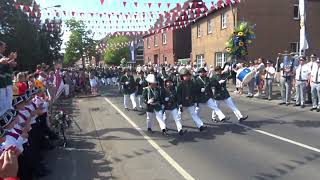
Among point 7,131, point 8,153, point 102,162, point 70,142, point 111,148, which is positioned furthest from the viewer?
point 70,142

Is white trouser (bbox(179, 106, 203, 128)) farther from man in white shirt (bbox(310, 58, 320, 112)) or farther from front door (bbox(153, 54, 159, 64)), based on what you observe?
front door (bbox(153, 54, 159, 64))

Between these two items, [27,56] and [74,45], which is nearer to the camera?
[27,56]

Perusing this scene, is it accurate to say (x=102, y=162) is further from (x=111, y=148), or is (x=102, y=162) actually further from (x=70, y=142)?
(x=70, y=142)

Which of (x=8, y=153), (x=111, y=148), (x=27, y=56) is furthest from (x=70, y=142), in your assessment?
(x=27, y=56)

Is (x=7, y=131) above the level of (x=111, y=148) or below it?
above

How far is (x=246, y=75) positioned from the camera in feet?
73.5

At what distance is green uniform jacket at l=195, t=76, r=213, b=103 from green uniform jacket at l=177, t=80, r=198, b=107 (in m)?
0.43

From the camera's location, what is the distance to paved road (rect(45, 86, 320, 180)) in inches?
353

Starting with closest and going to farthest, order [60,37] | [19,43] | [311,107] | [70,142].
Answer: [70,142] < [311,107] < [19,43] < [60,37]

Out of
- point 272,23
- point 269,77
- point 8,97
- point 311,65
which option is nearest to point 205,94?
point 311,65

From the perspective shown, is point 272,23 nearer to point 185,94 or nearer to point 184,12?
point 184,12

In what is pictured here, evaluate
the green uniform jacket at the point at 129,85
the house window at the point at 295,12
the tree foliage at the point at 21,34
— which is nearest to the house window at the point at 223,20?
the house window at the point at 295,12

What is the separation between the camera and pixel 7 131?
6.90 meters

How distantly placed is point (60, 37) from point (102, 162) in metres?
A: 41.1
